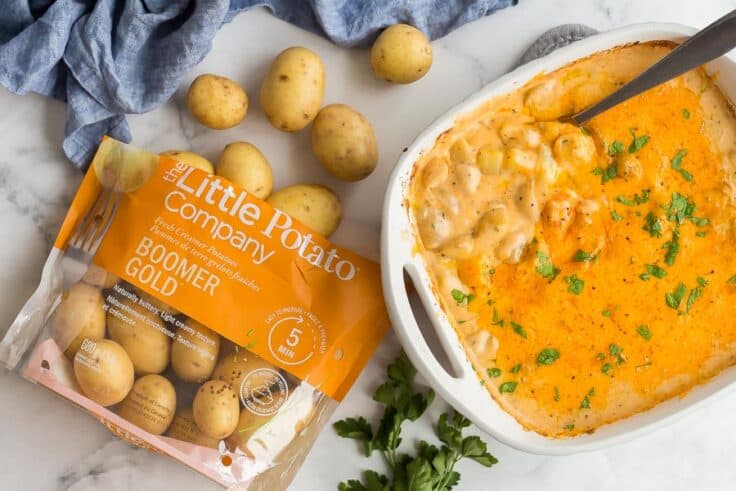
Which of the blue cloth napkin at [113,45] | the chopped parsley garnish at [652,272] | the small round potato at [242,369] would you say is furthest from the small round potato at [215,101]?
the chopped parsley garnish at [652,272]

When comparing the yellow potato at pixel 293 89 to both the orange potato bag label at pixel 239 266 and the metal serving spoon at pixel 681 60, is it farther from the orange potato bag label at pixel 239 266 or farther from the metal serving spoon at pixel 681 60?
the metal serving spoon at pixel 681 60

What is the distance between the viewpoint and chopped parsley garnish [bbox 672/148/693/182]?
1.22 m

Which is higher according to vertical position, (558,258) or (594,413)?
(558,258)

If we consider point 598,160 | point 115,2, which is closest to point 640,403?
point 598,160

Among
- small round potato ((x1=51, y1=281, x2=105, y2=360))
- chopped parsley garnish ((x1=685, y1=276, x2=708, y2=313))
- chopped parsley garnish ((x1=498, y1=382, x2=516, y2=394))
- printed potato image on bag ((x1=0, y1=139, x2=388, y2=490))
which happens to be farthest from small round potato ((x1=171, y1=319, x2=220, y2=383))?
chopped parsley garnish ((x1=685, y1=276, x2=708, y2=313))

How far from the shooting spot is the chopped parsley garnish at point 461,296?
1.17 meters

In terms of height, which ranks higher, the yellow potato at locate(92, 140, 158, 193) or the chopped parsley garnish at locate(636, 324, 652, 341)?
the chopped parsley garnish at locate(636, 324, 652, 341)

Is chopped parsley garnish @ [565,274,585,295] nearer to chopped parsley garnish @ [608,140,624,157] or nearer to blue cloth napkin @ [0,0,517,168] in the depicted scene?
chopped parsley garnish @ [608,140,624,157]

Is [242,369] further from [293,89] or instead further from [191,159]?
[293,89]

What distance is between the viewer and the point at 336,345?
123 cm

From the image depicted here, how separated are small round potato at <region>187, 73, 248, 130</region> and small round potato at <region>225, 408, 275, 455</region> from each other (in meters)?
0.50

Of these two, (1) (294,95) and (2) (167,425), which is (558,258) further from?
(2) (167,425)

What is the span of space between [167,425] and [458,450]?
52 centimetres

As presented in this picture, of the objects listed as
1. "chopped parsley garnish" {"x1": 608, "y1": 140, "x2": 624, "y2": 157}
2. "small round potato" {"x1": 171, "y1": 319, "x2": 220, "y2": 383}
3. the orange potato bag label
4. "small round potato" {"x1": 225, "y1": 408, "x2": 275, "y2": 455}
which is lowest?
"small round potato" {"x1": 225, "y1": 408, "x2": 275, "y2": 455}
